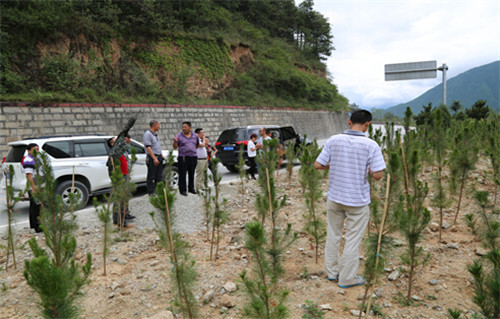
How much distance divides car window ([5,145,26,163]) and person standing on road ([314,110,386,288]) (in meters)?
6.49

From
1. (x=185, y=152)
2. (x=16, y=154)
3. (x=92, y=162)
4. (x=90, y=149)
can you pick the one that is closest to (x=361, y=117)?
(x=185, y=152)

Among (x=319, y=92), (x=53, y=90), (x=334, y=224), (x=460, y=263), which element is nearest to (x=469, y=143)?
(x=460, y=263)

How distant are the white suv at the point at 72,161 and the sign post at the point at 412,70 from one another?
651 inches

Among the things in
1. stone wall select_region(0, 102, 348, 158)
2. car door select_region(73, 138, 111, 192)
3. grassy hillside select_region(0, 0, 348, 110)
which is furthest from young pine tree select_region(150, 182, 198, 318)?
grassy hillside select_region(0, 0, 348, 110)

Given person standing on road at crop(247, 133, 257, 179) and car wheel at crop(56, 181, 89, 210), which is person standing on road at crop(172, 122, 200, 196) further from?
car wheel at crop(56, 181, 89, 210)

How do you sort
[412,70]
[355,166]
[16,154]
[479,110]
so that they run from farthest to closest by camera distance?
[412,70], [479,110], [16,154], [355,166]

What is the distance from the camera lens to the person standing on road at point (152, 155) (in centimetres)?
640

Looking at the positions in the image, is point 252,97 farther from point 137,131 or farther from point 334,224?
point 334,224

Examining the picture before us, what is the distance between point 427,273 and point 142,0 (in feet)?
73.0

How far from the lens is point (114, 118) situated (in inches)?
620

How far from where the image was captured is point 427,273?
3488mm

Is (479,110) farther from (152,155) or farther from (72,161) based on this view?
(72,161)

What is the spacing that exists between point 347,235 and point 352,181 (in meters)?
0.57

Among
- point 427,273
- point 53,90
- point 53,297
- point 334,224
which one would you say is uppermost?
point 53,90
